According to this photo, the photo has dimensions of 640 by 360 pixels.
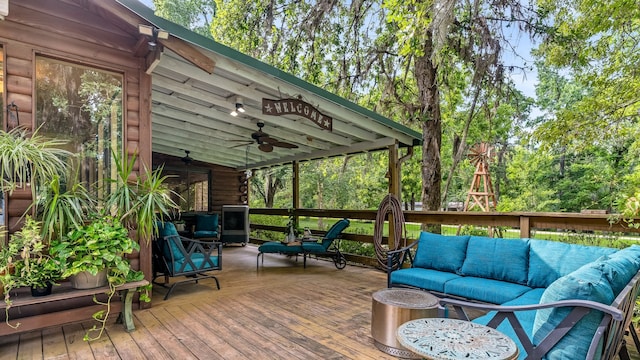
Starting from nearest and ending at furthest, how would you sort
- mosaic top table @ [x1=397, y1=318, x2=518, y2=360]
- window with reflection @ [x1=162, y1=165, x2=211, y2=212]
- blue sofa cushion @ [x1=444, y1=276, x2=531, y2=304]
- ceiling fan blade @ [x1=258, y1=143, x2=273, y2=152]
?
mosaic top table @ [x1=397, y1=318, x2=518, y2=360]
blue sofa cushion @ [x1=444, y1=276, x2=531, y2=304]
ceiling fan blade @ [x1=258, y1=143, x2=273, y2=152]
window with reflection @ [x1=162, y1=165, x2=211, y2=212]

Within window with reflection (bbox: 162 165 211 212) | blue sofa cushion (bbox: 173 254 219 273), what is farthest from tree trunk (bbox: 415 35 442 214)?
window with reflection (bbox: 162 165 211 212)

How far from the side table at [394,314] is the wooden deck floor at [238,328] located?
11 centimetres

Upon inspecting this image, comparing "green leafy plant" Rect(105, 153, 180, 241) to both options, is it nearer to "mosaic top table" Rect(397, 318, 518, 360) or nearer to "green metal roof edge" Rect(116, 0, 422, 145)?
"green metal roof edge" Rect(116, 0, 422, 145)

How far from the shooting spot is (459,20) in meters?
7.25

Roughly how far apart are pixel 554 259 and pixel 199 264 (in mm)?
3891

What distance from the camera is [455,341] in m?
1.62

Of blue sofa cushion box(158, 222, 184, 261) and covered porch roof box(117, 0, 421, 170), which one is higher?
covered porch roof box(117, 0, 421, 170)

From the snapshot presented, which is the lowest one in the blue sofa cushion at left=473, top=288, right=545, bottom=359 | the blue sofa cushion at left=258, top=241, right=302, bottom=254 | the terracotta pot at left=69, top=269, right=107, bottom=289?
the blue sofa cushion at left=258, top=241, right=302, bottom=254

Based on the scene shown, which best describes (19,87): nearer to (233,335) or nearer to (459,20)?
(233,335)

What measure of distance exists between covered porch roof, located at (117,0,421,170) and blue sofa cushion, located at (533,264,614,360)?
3334 millimetres

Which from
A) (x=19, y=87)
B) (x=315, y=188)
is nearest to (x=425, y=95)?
(x=19, y=87)

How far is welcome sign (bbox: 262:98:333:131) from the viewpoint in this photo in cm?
433

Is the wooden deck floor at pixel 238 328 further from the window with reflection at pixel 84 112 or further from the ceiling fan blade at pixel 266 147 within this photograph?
the ceiling fan blade at pixel 266 147

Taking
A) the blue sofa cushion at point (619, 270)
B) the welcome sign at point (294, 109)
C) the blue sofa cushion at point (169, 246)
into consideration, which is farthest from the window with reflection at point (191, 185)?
the blue sofa cushion at point (619, 270)
